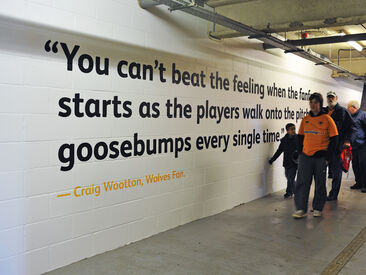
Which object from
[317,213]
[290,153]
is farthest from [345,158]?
[317,213]

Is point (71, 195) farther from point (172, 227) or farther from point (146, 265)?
point (172, 227)

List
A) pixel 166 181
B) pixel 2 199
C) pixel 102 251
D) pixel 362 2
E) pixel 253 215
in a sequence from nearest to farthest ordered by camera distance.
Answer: pixel 2 199, pixel 102 251, pixel 362 2, pixel 166 181, pixel 253 215

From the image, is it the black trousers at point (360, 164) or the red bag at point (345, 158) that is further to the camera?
the black trousers at point (360, 164)

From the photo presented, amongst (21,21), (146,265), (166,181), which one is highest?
(21,21)

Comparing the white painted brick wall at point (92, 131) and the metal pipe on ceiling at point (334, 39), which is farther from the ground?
the metal pipe on ceiling at point (334, 39)

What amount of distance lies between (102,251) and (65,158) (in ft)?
3.34

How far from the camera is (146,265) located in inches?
140

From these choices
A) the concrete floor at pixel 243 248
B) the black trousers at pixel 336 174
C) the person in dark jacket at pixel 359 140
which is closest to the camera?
the concrete floor at pixel 243 248

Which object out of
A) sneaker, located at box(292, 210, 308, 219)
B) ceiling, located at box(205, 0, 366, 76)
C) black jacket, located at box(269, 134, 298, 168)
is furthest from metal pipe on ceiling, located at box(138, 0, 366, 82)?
sneaker, located at box(292, 210, 308, 219)

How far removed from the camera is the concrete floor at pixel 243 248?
352cm

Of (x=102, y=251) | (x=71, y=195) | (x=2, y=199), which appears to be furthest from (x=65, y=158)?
(x=102, y=251)

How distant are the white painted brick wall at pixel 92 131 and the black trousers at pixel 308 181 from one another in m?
0.97

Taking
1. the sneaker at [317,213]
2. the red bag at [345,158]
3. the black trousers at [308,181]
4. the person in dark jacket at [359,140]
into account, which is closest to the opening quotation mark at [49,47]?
the black trousers at [308,181]

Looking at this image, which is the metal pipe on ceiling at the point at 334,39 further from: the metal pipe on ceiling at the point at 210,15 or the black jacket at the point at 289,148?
the black jacket at the point at 289,148
